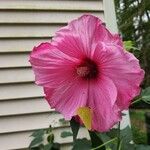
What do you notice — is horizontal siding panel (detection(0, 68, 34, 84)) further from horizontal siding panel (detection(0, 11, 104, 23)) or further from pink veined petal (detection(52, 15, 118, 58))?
pink veined petal (detection(52, 15, 118, 58))

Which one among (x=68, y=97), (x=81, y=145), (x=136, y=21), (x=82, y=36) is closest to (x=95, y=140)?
(x=68, y=97)

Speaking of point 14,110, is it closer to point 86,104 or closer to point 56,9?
point 56,9

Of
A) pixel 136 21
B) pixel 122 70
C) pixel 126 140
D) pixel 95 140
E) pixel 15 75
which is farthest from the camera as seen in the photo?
pixel 136 21

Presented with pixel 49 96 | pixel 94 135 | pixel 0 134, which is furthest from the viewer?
pixel 0 134

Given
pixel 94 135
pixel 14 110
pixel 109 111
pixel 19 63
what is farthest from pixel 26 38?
pixel 109 111

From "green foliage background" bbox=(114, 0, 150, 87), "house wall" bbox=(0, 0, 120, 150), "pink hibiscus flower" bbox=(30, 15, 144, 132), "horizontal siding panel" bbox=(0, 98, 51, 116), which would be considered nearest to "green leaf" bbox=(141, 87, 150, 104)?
"pink hibiscus flower" bbox=(30, 15, 144, 132)

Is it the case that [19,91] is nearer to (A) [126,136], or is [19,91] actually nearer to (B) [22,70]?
(B) [22,70]

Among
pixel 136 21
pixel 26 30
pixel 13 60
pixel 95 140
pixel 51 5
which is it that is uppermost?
pixel 136 21

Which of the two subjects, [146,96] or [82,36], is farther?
[146,96]
